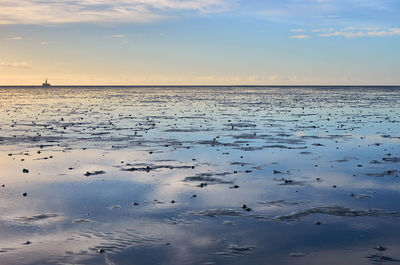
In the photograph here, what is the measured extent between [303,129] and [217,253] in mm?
35244

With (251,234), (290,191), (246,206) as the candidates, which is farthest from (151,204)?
(290,191)

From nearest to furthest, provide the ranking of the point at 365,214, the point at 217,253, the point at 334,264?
the point at 334,264 < the point at 217,253 < the point at 365,214

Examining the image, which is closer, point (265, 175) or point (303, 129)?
point (265, 175)

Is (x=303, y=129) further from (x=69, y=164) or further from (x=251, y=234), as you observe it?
(x=251, y=234)

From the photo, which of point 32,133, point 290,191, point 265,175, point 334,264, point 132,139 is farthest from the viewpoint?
point 32,133

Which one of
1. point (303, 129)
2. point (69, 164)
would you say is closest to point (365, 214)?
point (69, 164)

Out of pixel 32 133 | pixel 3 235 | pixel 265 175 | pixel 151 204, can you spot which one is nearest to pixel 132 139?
pixel 32 133

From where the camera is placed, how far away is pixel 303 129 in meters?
45.7

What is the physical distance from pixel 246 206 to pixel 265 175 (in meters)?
5.98

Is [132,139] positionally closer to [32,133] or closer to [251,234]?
[32,133]

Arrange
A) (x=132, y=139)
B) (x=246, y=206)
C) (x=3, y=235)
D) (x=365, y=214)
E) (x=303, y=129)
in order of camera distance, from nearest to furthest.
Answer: (x=3, y=235)
(x=365, y=214)
(x=246, y=206)
(x=132, y=139)
(x=303, y=129)

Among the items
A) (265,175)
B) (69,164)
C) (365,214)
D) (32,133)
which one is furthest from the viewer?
(32,133)

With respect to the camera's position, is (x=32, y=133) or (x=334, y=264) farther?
(x=32, y=133)

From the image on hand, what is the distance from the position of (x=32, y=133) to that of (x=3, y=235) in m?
30.5
